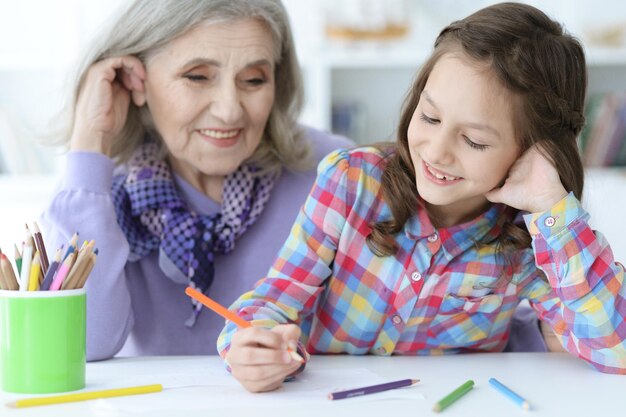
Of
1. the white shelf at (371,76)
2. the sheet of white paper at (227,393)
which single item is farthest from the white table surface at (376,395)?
the white shelf at (371,76)

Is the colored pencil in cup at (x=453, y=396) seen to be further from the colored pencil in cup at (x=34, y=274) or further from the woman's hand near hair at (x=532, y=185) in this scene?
the colored pencil in cup at (x=34, y=274)

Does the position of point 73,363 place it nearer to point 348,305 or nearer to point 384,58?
point 348,305

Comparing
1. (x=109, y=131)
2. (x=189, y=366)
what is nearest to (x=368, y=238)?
(x=189, y=366)

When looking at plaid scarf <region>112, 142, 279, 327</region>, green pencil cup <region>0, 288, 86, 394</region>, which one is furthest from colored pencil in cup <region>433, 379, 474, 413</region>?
plaid scarf <region>112, 142, 279, 327</region>

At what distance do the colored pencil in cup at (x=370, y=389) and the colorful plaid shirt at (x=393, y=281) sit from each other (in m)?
0.25

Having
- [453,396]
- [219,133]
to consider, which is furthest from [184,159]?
[453,396]

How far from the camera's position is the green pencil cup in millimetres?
1117

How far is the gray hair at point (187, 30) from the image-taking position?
167 cm

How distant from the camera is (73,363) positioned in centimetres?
114

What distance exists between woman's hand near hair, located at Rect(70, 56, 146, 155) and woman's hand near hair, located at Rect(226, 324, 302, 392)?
66 centimetres

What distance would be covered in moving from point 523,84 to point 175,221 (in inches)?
30.2

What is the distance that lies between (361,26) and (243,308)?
2.34 metres

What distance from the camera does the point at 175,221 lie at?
1753 mm

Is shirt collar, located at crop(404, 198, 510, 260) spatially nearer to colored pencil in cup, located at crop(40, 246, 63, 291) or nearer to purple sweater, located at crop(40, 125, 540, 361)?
purple sweater, located at crop(40, 125, 540, 361)
